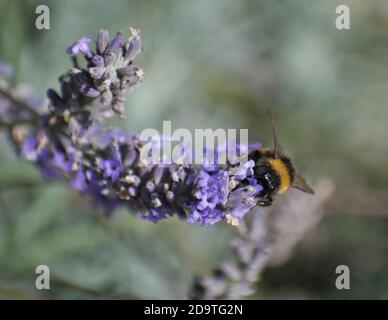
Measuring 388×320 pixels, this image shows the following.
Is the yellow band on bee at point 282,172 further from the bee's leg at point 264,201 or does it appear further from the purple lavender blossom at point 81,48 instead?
the purple lavender blossom at point 81,48

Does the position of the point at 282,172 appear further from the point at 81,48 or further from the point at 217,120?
the point at 217,120

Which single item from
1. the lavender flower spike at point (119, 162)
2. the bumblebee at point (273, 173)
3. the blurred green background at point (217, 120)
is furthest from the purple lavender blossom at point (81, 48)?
the blurred green background at point (217, 120)

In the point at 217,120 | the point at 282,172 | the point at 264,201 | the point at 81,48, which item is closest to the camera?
the point at 81,48

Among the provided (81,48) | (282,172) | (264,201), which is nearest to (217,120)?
(282,172)

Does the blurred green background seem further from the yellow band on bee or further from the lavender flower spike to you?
the yellow band on bee

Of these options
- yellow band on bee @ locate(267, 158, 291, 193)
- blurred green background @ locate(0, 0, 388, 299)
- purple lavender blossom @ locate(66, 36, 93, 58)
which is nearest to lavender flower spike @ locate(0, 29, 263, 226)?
purple lavender blossom @ locate(66, 36, 93, 58)

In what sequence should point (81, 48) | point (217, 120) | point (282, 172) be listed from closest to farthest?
point (81, 48)
point (282, 172)
point (217, 120)
